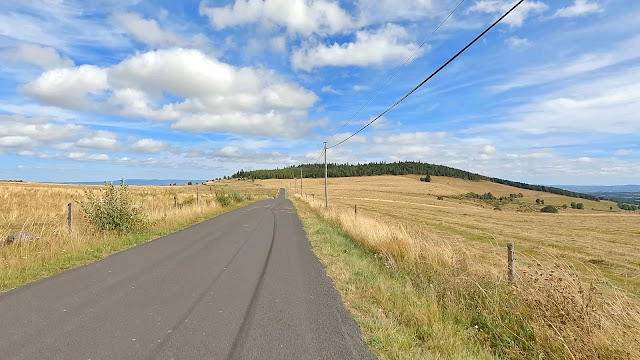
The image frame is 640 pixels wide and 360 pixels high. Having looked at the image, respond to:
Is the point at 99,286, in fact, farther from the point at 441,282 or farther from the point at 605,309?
the point at 605,309

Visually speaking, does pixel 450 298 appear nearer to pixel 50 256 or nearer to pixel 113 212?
pixel 50 256

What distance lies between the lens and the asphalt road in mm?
4434

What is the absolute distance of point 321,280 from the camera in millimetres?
8266

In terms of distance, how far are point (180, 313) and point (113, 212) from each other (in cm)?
1072

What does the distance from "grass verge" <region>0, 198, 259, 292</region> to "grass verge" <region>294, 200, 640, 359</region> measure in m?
6.73

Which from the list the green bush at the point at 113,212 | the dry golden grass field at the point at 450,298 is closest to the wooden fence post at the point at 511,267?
the dry golden grass field at the point at 450,298

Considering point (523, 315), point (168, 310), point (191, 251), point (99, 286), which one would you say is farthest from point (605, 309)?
point (191, 251)

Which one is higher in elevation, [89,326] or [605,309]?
[605,309]

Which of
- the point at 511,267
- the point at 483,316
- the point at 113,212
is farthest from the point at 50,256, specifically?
the point at 511,267

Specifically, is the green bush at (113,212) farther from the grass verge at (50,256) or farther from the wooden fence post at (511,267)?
the wooden fence post at (511,267)

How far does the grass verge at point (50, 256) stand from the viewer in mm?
7879

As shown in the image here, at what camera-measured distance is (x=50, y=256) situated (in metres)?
9.84

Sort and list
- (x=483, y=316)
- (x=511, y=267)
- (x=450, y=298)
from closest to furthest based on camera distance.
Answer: (x=483, y=316) → (x=450, y=298) → (x=511, y=267)

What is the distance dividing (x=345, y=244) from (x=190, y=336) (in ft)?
32.1
